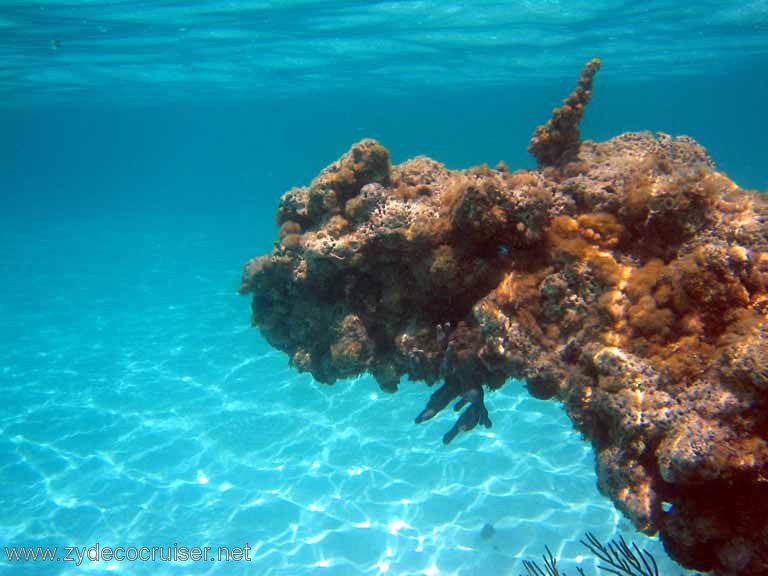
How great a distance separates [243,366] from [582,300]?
11306mm

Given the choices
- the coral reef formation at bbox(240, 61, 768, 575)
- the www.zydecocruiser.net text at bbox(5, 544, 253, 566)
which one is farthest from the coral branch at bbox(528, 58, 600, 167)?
the www.zydecocruiser.net text at bbox(5, 544, 253, 566)

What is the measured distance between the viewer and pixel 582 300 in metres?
4.35

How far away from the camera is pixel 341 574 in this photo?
8.17 m

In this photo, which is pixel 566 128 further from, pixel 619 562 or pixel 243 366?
pixel 243 366

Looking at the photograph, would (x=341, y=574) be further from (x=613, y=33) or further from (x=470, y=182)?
(x=613, y=33)

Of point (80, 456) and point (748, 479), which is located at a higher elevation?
point (80, 456)

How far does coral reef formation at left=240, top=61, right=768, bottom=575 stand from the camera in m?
3.27

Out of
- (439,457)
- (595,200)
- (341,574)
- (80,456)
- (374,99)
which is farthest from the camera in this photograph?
(374,99)

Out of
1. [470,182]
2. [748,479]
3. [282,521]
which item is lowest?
[748,479]

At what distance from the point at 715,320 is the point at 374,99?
175 ft

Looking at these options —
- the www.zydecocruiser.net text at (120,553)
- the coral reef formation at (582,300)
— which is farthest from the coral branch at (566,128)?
the www.zydecocruiser.net text at (120,553)

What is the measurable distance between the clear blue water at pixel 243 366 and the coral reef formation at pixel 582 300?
13.9ft

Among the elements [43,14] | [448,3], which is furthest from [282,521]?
[43,14]

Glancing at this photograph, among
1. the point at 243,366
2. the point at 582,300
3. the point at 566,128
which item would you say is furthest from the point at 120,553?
the point at 566,128
